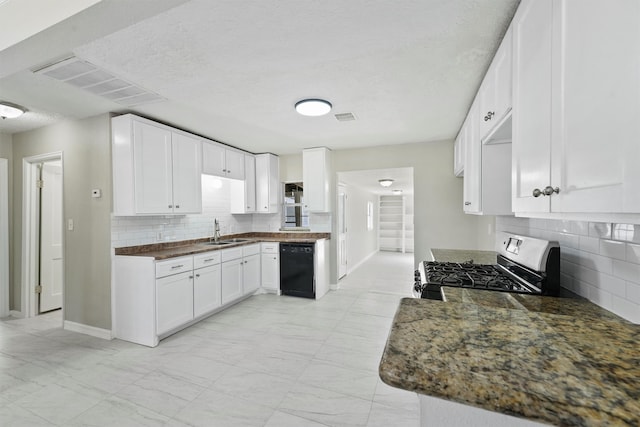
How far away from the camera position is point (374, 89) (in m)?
2.46

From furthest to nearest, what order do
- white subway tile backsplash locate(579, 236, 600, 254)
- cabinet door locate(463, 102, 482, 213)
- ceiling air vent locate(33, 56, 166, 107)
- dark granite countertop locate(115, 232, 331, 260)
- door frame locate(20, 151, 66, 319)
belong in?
1. door frame locate(20, 151, 66, 319)
2. dark granite countertop locate(115, 232, 331, 260)
3. cabinet door locate(463, 102, 482, 213)
4. ceiling air vent locate(33, 56, 166, 107)
5. white subway tile backsplash locate(579, 236, 600, 254)

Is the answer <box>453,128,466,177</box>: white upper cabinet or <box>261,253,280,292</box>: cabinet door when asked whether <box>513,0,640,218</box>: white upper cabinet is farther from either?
<box>261,253,280,292</box>: cabinet door

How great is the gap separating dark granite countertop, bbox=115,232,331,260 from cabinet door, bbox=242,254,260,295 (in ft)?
0.87

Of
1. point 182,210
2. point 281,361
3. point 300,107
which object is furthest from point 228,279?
point 300,107

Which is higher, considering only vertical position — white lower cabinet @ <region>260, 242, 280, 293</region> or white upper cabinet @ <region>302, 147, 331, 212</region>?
white upper cabinet @ <region>302, 147, 331, 212</region>

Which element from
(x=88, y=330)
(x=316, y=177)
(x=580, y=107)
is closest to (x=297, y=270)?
(x=316, y=177)

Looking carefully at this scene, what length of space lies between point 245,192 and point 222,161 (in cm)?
74

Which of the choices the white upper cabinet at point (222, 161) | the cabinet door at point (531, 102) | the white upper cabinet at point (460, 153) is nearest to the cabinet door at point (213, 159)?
the white upper cabinet at point (222, 161)

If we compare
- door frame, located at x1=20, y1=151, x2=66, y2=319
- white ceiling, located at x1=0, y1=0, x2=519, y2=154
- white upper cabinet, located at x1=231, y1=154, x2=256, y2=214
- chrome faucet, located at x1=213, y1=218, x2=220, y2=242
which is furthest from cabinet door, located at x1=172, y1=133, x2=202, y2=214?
door frame, located at x1=20, y1=151, x2=66, y2=319

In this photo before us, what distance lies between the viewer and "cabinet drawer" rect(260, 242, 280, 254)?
15.1 ft

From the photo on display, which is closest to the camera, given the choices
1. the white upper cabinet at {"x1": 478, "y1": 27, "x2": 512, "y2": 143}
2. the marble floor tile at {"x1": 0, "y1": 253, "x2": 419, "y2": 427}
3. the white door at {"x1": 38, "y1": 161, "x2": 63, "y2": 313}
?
the white upper cabinet at {"x1": 478, "y1": 27, "x2": 512, "y2": 143}

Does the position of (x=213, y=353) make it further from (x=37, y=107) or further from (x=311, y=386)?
(x=37, y=107)

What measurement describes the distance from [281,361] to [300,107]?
7.67 feet

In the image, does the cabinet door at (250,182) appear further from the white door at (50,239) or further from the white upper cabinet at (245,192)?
the white door at (50,239)
